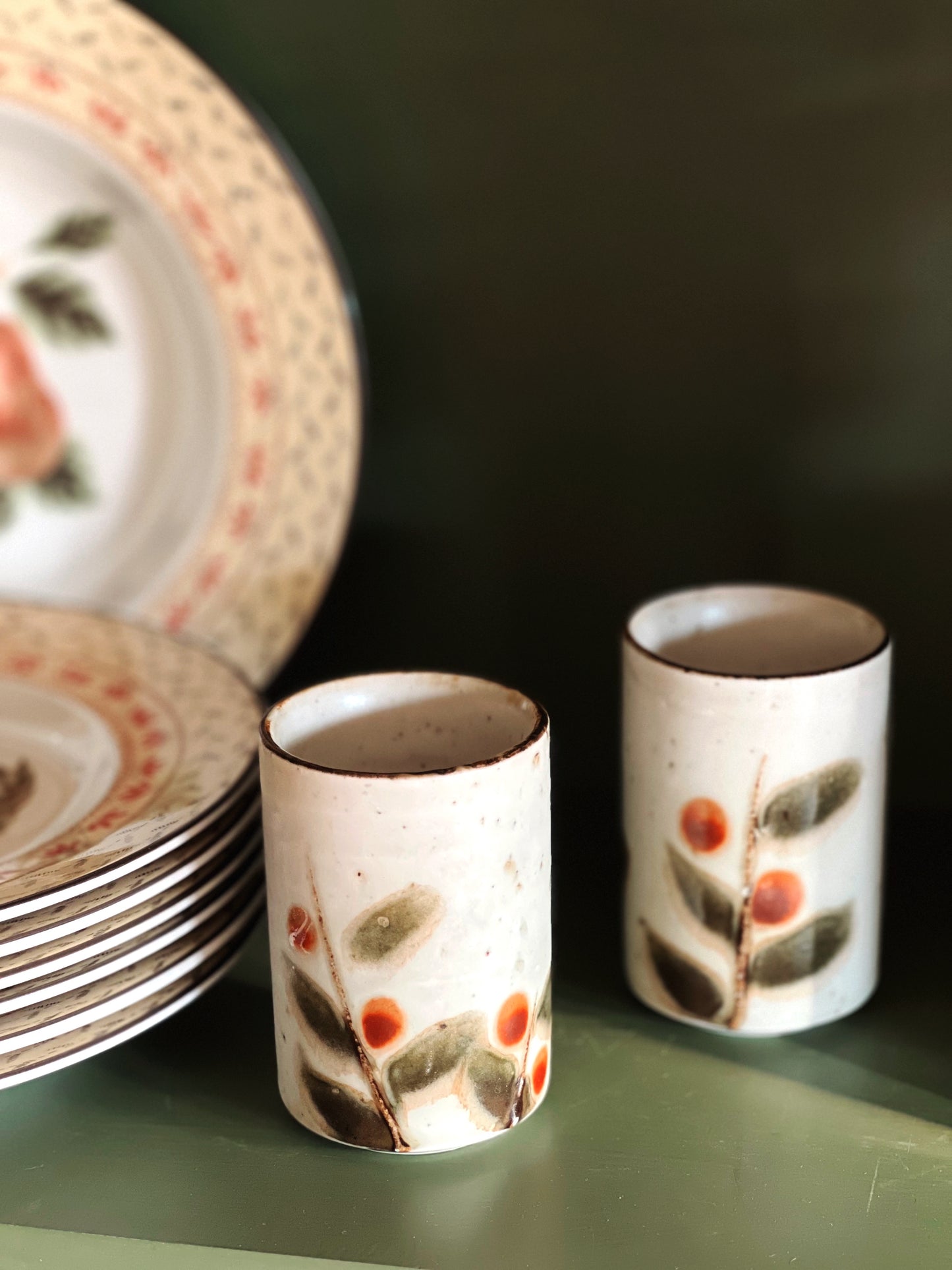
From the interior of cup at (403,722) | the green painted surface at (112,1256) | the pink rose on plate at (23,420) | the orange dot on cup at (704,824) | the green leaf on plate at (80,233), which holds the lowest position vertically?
the green painted surface at (112,1256)

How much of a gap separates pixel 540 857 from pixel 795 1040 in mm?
134

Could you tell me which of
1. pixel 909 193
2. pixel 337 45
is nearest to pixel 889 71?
pixel 909 193

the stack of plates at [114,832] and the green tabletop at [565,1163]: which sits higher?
the stack of plates at [114,832]

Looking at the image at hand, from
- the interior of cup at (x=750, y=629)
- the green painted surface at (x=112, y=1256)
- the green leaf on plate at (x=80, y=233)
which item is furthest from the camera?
the green leaf on plate at (x=80, y=233)

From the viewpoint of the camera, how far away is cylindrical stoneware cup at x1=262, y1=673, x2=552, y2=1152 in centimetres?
41

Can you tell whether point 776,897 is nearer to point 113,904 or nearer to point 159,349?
point 113,904

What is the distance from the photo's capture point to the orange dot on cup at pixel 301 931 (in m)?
0.43

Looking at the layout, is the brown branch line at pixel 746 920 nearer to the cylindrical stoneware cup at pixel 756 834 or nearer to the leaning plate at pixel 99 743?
the cylindrical stoneware cup at pixel 756 834

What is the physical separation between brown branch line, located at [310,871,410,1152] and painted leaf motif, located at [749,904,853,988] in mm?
138

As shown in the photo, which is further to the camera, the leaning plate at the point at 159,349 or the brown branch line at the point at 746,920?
the leaning plate at the point at 159,349

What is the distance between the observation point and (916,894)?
588mm

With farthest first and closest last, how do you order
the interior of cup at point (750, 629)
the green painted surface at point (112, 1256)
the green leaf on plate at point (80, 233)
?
the green leaf on plate at point (80, 233) < the interior of cup at point (750, 629) < the green painted surface at point (112, 1256)

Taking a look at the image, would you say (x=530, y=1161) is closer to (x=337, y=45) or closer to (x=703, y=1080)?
(x=703, y=1080)

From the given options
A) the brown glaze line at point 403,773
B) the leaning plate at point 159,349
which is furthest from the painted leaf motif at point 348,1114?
the leaning plate at point 159,349
